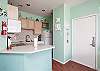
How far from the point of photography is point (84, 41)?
458 cm

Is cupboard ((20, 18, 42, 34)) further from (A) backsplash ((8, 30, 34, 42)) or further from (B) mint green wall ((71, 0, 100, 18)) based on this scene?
(B) mint green wall ((71, 0, 100, 18))

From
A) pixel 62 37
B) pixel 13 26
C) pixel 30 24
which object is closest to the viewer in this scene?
pixel 13 26

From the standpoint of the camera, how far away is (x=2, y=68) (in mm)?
2439

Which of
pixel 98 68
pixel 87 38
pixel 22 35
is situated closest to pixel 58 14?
pixel 87 38

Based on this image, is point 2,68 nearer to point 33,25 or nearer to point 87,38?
point 87,38

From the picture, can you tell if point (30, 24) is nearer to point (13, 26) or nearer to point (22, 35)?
point (22, 35)

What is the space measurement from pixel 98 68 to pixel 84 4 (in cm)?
260

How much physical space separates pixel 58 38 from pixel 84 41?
4.08ft

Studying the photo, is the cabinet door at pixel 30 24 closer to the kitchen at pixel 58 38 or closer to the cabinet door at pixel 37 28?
the kitchen at pixel 58 38

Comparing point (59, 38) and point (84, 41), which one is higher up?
point (59, 38)

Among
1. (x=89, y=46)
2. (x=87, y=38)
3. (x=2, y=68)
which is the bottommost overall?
(x=2, y=68)

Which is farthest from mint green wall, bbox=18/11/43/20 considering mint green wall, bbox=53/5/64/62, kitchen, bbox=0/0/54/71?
kitchen, bbox=0/0/54/71

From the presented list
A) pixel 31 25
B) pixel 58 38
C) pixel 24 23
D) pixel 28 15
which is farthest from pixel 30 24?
pixel 58 38

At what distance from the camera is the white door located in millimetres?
4192
